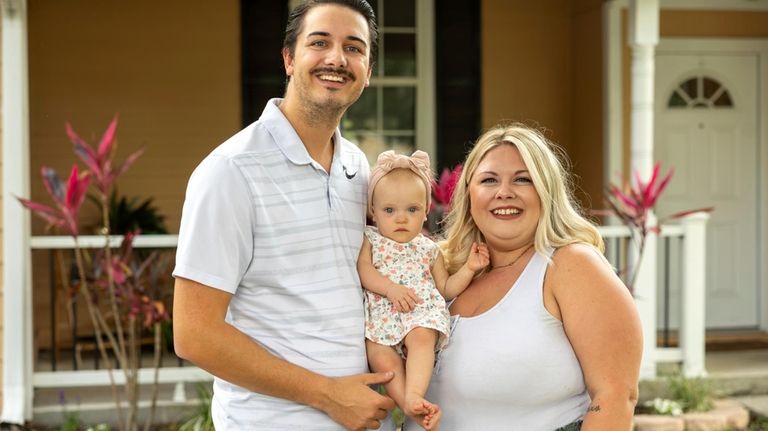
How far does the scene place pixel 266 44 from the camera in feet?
25.7

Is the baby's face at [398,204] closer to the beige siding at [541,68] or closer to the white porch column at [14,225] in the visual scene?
the white porch column at [14,225]

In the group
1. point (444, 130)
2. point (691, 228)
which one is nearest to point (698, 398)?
point (691, 228)

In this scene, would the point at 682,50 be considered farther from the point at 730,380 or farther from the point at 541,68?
the point at 730,380

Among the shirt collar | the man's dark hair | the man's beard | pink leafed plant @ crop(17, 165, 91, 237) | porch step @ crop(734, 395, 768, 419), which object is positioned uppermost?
the man's dark hair

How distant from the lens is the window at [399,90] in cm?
811

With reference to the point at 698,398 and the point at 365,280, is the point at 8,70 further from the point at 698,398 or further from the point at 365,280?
the point at 698,398

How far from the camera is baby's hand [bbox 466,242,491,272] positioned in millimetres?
2639

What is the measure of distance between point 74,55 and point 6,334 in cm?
263

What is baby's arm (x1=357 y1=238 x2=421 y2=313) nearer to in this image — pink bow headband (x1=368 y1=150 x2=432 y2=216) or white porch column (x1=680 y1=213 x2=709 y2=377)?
pink bow headband (x1=368 y1=150 x2=432 y2=216)

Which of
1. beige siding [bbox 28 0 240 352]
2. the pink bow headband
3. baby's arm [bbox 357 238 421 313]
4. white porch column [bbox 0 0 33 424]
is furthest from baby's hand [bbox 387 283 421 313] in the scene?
beige siding [bbox 28 0 240 352]

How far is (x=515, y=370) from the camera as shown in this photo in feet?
8.17

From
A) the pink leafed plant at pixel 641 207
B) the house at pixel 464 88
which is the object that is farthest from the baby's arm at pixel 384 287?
the house at pixel 464 88

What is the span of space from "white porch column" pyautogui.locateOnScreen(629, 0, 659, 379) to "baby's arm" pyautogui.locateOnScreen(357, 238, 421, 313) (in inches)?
171

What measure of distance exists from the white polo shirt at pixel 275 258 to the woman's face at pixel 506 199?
0.37 metres
